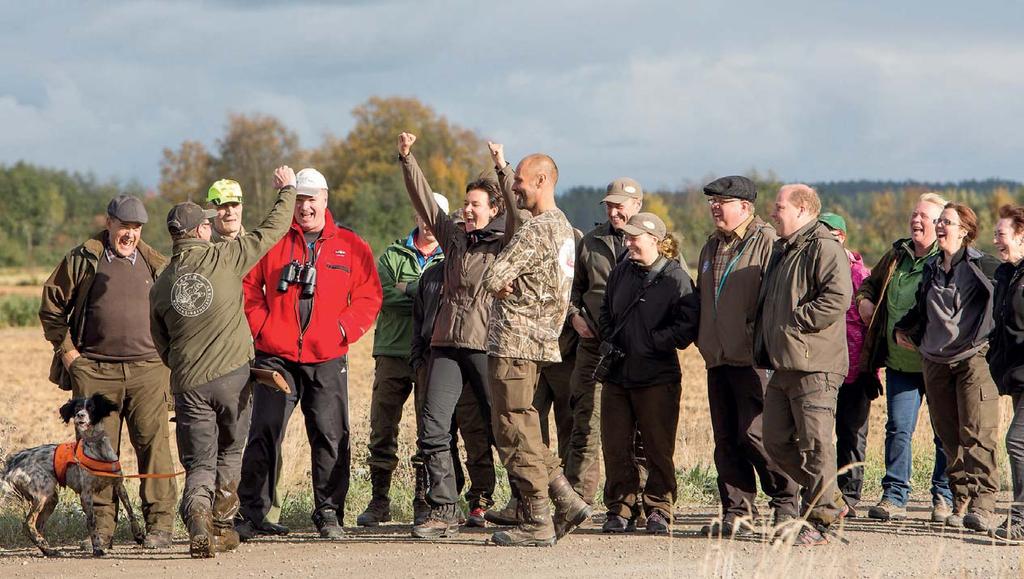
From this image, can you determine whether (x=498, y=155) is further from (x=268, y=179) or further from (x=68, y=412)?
(x=268, y=179)

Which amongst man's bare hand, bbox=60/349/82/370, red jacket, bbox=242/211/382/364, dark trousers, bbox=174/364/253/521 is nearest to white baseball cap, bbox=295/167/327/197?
red jacket, bbox=242/211/382/364

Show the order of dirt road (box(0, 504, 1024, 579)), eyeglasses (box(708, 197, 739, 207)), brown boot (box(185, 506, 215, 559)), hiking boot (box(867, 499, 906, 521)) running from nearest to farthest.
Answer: dirt road (box(0, 504, 1024, 579))
brown boot (box(185, 506, 215, 559))
eyeglasses (box(708, 197, 739, 207))
hiking boot (box(867, 499, 906, 521))

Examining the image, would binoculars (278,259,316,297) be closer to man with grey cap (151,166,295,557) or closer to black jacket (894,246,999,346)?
man with grey cap (151,166,295,557)

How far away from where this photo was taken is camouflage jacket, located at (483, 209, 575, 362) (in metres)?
7.36

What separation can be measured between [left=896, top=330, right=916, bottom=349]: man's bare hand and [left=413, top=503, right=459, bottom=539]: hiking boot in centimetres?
329

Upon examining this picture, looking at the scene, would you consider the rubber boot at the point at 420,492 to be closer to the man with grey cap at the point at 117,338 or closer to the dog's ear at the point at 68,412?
the man with grey cap at the point at 117,338

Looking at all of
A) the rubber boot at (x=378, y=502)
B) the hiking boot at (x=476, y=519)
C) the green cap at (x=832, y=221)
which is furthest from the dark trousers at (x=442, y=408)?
the green cap at (x=832, y=221)

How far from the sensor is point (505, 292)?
7391 millimetres

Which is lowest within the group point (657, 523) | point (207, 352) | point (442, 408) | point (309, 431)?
point (657, 523)

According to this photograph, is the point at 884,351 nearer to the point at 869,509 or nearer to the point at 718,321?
the point at 869,509

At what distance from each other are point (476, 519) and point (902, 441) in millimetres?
3137

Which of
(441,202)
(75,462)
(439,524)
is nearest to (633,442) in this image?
(439,524)

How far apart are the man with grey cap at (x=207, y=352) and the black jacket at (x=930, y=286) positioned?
4.26 metres

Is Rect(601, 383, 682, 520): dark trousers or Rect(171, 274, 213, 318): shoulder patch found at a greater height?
Rect(171, 274, 213, 318): shoulder patch
